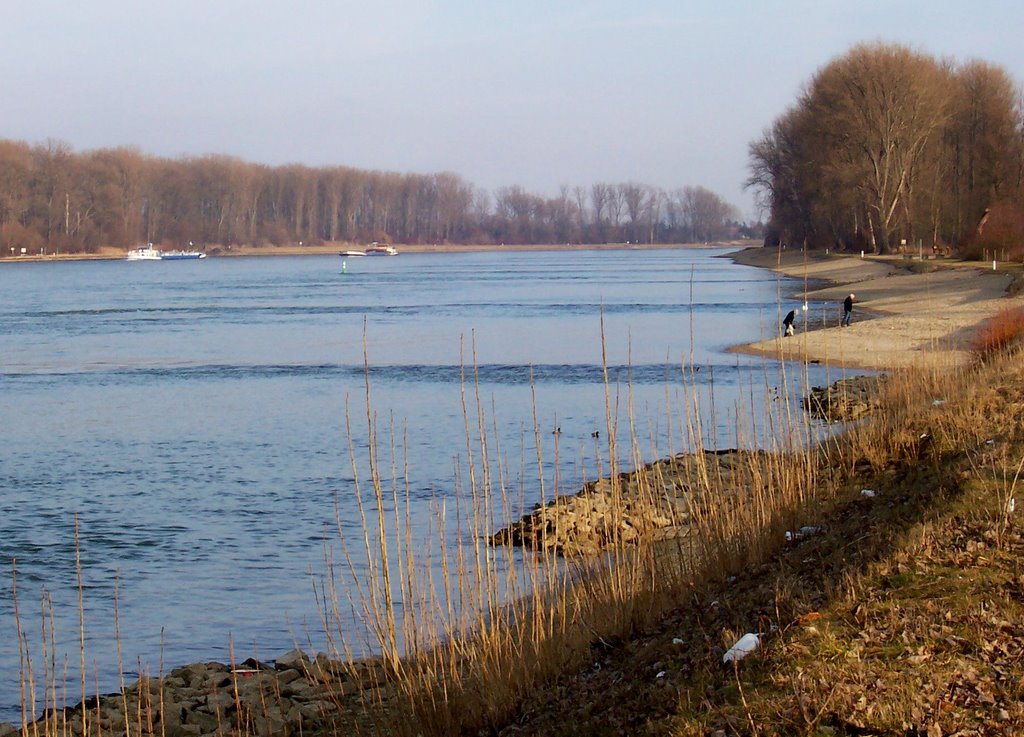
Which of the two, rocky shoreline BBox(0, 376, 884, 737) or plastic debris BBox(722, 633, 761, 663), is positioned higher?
plastic debris BBox(722, 633, 761, 663)

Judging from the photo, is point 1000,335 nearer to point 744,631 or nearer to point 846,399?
point 846,399

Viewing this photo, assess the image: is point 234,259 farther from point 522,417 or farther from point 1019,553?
point 1019,553

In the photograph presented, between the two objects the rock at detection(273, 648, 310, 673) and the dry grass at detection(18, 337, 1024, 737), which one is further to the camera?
the rock at detection(273, 648, 310, 673)

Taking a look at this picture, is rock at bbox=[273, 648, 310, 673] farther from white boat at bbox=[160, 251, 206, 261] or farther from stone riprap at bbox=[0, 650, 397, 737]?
white boat at bbox=[160, 251, 206, 261]

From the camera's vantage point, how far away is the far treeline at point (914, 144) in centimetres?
7650

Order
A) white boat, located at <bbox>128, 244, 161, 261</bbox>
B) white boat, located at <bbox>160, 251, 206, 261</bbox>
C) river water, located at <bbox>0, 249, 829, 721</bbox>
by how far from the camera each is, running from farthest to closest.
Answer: white boat, located at <bbox>160, 251, 206, 261</bbox> < white boat, located at <bbox>128, 244, 161, 261</bbox> < river water, located at <bbox>0, 249, 829, 721</bbox>

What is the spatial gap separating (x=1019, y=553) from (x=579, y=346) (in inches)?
1325

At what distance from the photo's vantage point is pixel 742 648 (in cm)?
582

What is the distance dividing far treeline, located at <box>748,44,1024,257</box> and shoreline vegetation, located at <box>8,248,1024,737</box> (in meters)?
65.8

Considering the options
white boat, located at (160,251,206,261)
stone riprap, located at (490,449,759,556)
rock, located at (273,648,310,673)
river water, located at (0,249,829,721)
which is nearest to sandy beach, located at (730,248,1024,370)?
river water, located at (0,249,829,721)

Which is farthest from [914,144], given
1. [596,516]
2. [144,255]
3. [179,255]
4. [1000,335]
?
[179,255]

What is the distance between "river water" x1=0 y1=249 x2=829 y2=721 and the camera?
12.1m

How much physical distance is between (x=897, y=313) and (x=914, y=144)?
35.6 metres

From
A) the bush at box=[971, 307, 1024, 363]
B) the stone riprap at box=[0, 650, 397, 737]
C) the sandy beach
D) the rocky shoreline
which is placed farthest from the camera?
the sandy beach
